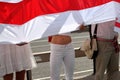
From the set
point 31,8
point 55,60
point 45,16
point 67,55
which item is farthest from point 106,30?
point 31,8

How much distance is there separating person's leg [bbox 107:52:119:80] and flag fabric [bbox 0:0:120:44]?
4.61 feet

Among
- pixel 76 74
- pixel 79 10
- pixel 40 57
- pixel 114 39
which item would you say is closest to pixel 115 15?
pixel 79 10

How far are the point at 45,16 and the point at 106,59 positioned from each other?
200 centimetres

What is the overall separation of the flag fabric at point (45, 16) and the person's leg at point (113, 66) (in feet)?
4.61

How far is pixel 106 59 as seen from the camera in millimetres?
5492

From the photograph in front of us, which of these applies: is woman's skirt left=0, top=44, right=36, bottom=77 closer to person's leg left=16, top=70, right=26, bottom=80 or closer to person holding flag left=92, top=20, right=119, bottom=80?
person's leg left=16, top=70, right=26, bottom=80

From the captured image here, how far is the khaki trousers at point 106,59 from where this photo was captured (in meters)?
5.49

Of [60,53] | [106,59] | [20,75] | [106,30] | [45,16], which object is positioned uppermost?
[45,16]

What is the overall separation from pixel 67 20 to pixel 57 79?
1.82 metres

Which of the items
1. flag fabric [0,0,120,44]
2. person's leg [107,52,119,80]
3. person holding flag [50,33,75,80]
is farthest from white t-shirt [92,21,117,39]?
flag fabric [0,0,120,44]

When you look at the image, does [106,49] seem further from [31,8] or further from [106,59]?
[31,8]

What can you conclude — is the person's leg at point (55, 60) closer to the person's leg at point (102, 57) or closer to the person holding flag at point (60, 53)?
the person holding flag at point (60, 53)

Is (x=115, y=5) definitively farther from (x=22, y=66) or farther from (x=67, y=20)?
(x=22, y=66)

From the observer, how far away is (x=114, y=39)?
5516 millimetres
